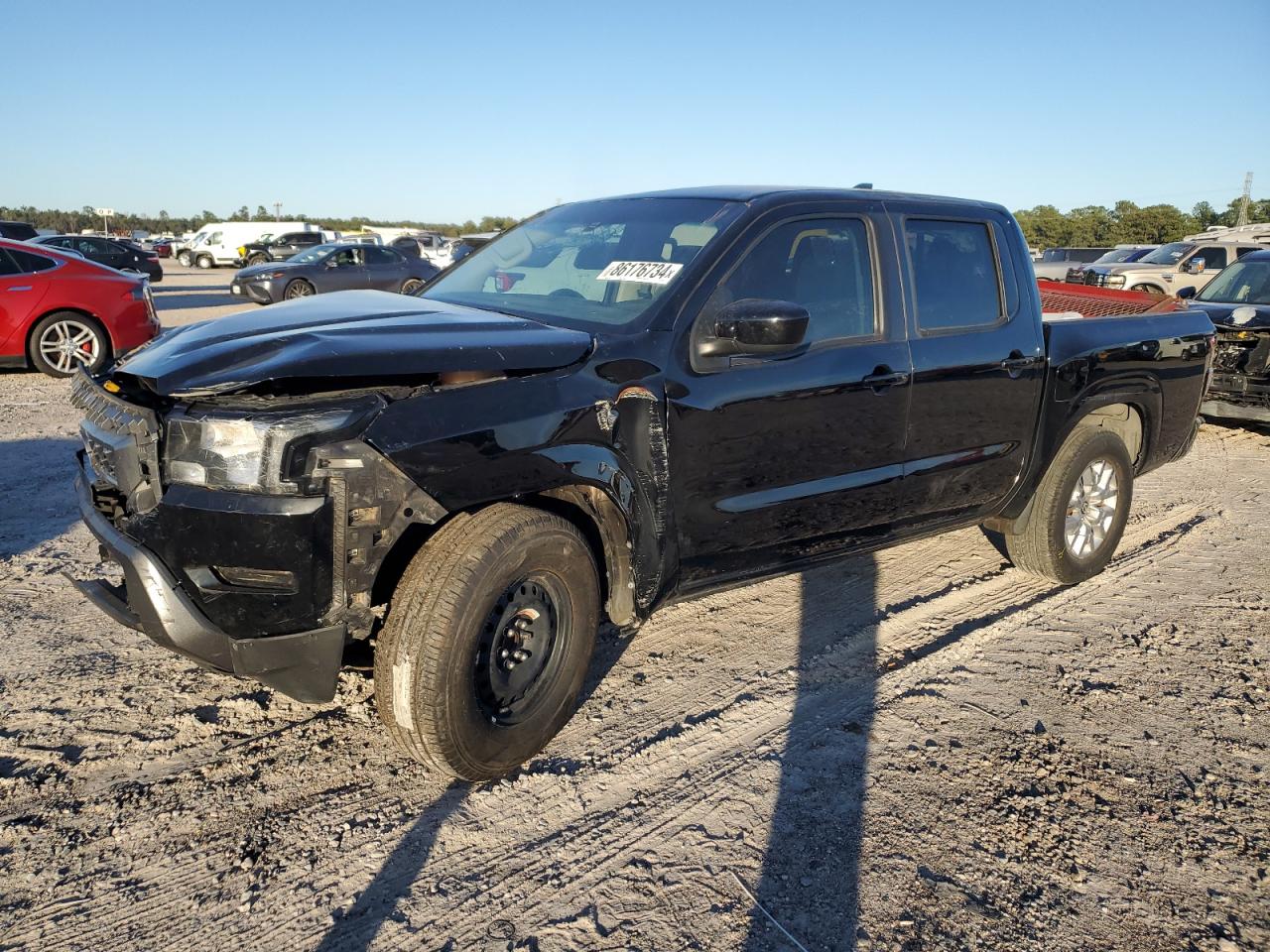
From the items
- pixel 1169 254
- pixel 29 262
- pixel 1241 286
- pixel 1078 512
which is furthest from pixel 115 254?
pixel 1078 512

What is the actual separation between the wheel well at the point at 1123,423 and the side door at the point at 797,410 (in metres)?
1.50

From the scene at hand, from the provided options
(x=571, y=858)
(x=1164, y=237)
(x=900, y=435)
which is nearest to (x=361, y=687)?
(x=571, y=858)

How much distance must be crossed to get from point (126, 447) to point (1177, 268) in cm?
1953

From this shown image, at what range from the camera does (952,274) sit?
13.6ft

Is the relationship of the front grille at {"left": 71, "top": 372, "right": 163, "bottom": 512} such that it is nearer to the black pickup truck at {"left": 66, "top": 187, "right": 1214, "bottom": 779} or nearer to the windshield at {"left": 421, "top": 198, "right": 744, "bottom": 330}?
the black pickup truck at {"left": 66, "top": 187, "right": 1214, "bottom": 779}

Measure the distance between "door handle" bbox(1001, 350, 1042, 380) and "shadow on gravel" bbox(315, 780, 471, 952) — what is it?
3.01 metres

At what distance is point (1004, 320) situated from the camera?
14.0 ft

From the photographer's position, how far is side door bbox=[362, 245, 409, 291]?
65.0 feet

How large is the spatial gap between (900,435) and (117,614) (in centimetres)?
295

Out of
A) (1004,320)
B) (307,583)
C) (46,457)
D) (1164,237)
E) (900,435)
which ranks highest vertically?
(1164,237)

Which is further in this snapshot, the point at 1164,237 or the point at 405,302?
the point at 1164,237

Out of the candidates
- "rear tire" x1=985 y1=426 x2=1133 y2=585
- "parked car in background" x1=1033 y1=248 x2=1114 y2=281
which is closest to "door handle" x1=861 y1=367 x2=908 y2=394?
"rear tire" x1=985 y1=426 x2=1133 y2=585

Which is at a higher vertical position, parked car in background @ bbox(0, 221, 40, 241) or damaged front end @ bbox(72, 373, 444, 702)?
parked car in background @ bbox(0, 221, 40, 241)

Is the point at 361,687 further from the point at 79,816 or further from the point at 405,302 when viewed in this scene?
the point at 405,302
